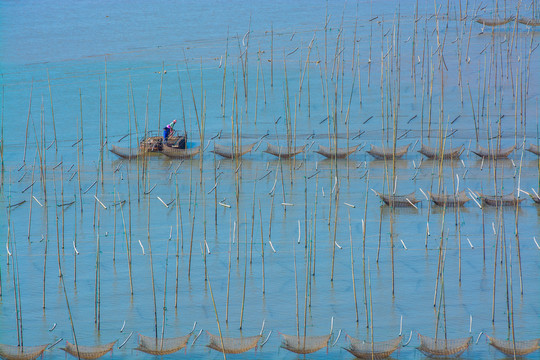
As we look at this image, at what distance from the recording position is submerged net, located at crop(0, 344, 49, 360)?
6586 millimetres

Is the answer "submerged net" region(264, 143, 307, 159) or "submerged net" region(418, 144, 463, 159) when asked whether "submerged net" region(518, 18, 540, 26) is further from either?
"submerged net" region(264, 143, 307, 159)

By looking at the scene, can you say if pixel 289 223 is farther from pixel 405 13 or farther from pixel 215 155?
pixel 405 13

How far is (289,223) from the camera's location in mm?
9328

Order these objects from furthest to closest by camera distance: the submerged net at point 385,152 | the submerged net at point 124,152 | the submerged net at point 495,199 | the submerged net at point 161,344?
the submerged net at point 124,152, the submerged net at point 385,152, the submerged net at point 495,199, the submerged net at point 161,344

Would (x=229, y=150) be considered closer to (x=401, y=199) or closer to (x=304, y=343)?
(x=401, y=199)

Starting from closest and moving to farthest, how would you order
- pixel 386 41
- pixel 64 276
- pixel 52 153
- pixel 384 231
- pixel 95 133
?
pixel 64 276
pixel 384 231
pixel 52 153
pixel 95 133
pixel 386 41

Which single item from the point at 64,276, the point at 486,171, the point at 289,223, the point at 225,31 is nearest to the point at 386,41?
the point at 225,31

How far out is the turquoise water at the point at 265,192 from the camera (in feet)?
24.7

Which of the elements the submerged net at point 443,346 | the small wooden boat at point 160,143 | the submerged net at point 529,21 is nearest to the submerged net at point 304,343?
the submerged net at point 443,346

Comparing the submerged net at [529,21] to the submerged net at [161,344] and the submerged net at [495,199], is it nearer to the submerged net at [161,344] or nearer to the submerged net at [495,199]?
the submerged net at [495,199]

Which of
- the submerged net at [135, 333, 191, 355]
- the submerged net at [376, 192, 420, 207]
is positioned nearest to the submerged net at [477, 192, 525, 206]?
the submerged net at [376, 192, 420, 207]

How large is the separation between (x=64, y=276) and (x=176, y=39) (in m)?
9.51

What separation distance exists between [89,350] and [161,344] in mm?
526

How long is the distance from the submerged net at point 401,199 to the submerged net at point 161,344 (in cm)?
325
